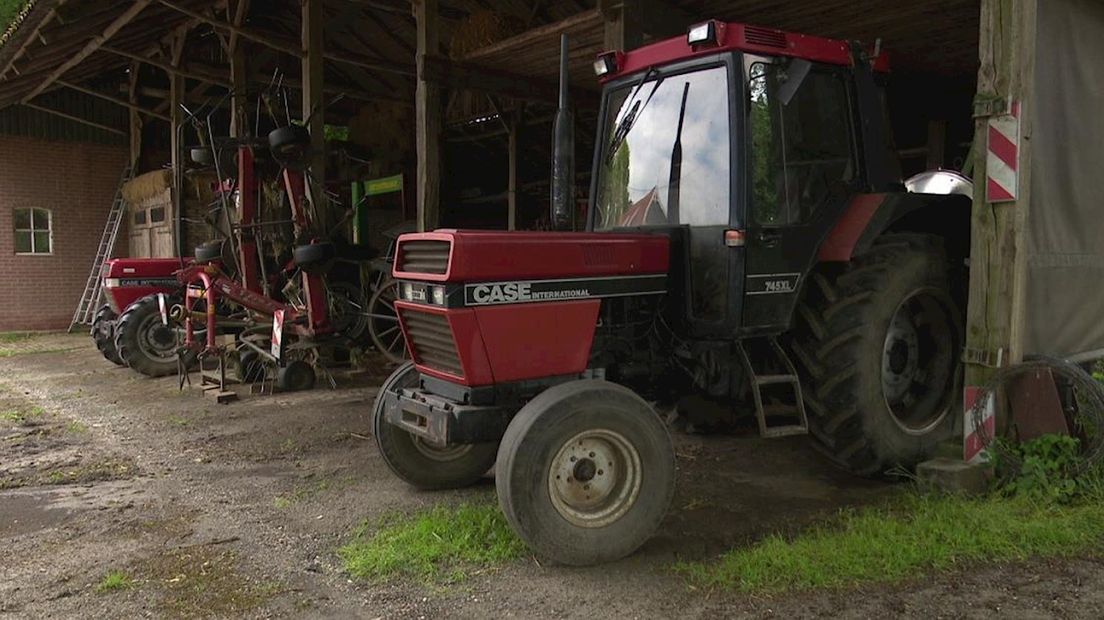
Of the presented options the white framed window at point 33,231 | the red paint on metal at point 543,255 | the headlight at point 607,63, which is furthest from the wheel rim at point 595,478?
the white framed window at point 33,231

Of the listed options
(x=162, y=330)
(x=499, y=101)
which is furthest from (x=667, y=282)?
(x=499, y=101)

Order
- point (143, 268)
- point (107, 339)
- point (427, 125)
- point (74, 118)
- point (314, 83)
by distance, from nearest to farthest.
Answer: point (427, 125) < point (314, 83) < point (107, 339) < point (143, 268) < point (74, 118)

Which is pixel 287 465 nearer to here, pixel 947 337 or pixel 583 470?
pixel 583 470

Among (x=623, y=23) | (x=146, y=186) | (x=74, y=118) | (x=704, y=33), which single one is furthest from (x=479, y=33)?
(x=74, y=118)

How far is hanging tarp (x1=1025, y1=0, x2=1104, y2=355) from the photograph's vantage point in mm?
4660

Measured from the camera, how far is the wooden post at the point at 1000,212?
4.32 metres

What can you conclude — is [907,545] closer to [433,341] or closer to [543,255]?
[543,255]

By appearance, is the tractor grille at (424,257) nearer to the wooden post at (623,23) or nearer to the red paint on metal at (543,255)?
the red paint on metal at (543,255)

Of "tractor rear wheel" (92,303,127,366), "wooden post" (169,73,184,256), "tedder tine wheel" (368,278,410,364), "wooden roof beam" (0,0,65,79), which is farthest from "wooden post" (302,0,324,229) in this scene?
"wooden post" (169,73,184,256)

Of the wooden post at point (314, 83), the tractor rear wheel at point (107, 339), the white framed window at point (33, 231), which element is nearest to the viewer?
the wooden post at point (314, 83)

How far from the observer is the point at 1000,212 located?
4.38 metres

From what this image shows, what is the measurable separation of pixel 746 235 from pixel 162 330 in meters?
7.92

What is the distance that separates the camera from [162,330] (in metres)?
9.69

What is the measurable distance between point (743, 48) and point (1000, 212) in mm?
1649
